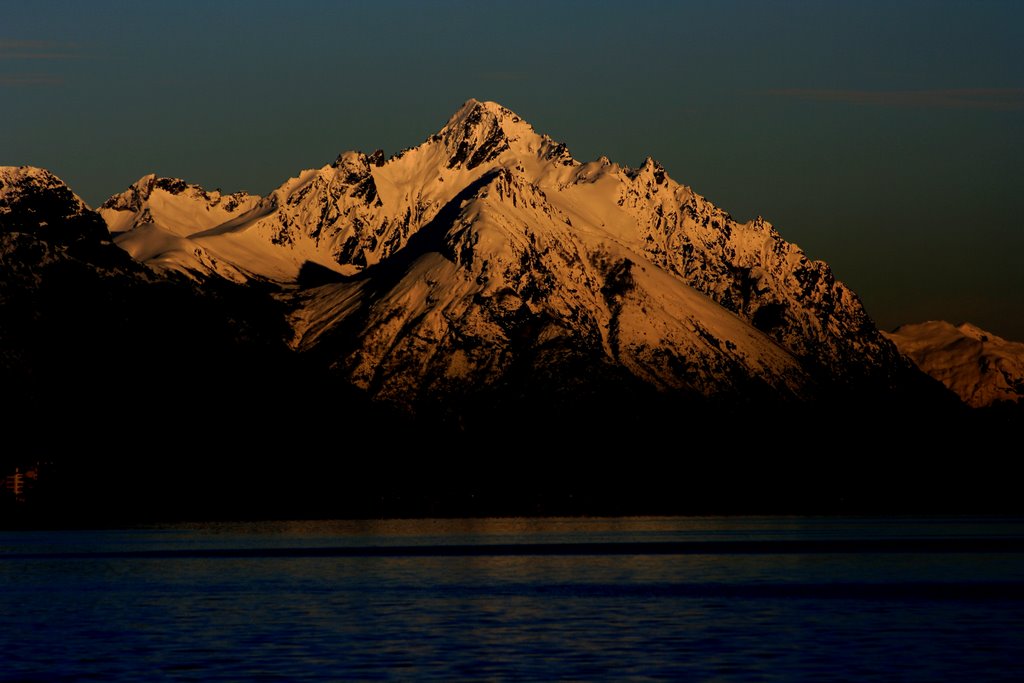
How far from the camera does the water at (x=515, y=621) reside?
79.4 meters

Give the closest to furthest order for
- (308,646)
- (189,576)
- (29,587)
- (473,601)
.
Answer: (308,646) < (473,601) < (29,587) < (189,576)

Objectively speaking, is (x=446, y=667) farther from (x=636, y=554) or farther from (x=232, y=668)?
(x=636, y=554)

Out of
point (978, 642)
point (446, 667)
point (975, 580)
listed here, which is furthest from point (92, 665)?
point (975, 580)

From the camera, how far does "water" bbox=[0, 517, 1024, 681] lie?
3127 inches

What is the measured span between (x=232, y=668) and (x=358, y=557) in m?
109

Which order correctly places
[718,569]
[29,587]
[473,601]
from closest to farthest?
[473,601] < [29,587] < [718,569]

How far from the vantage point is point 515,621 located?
104 meters

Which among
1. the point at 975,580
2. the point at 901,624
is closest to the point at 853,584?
the point at 975,580

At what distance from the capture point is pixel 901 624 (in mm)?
99812

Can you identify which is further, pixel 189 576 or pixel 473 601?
pixel 189 576

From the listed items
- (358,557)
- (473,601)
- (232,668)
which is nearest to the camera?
(232,668)

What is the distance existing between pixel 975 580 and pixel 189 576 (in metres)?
63.8

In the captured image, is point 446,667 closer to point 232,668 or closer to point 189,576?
point 232,668

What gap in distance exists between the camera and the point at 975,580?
467 feet
